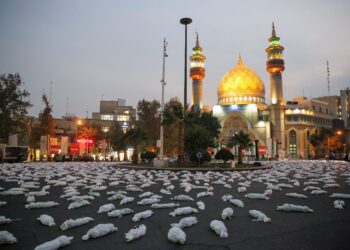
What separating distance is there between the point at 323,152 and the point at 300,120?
1272 cm

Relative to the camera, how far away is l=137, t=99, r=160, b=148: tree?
187 ft

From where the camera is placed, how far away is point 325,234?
5273mm

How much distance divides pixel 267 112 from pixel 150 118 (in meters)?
44.1

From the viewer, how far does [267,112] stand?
282ft

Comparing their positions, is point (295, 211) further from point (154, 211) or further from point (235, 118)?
point (235, 118)

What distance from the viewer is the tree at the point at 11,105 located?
1798 inches

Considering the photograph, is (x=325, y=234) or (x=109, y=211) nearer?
(x=325, y=234)

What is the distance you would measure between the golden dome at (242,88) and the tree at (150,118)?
36.4 m

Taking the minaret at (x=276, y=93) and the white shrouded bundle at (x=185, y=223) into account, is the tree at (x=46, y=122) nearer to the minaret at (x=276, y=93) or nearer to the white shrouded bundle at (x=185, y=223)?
the white shrouded bundle at (x=185, y=223)

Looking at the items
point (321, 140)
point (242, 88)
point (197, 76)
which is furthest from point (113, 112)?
point (321, 140)

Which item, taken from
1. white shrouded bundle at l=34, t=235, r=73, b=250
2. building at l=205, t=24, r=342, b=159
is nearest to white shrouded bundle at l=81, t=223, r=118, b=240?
white shrouded bundle at l=34, t=235, r=73, b=250

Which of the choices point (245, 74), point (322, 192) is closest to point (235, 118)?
point (245, 74)

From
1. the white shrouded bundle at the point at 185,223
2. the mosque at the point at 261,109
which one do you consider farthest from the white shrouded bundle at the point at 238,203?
the mosque at the point at 261,109

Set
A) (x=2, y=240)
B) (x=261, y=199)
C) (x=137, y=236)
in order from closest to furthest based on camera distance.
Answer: (x=2, y=240)
(x=137, y=236)
(x=261, y=199)
